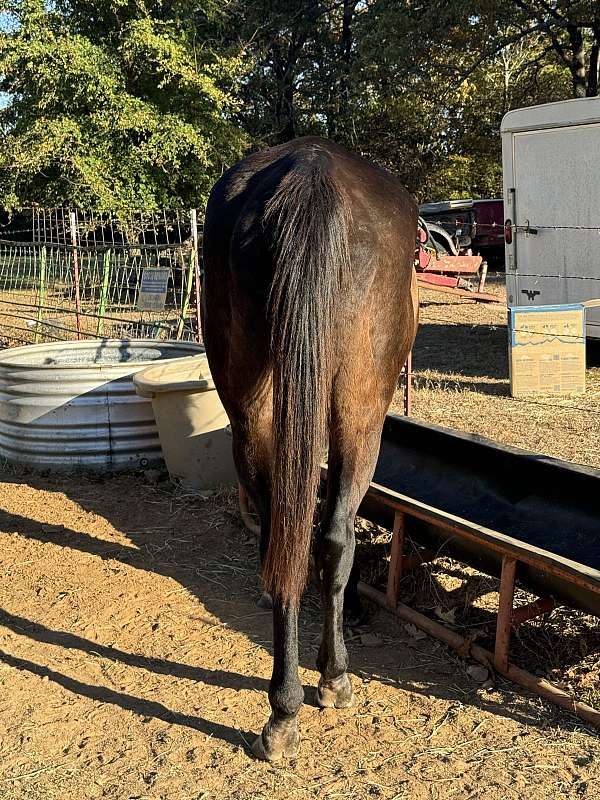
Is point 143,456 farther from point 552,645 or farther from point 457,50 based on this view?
point 457,50

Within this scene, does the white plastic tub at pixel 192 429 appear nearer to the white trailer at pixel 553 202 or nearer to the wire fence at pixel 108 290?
the wire fence at pixel 108 290

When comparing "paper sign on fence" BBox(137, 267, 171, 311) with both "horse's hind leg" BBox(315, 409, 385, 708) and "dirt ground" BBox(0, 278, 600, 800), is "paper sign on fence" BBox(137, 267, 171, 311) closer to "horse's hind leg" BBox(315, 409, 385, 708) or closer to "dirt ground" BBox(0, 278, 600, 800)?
"dirt ground" BBox(0, 278, 600, 800)

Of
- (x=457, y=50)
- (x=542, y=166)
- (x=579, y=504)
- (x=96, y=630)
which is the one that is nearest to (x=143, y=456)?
(x=96, y=630)

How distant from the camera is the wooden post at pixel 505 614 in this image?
3.01 metres

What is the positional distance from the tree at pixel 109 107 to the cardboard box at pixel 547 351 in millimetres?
12548

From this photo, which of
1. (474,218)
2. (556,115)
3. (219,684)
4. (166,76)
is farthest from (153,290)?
(474,218)

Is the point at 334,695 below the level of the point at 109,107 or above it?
below

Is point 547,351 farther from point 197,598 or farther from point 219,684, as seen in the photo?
point 219,684

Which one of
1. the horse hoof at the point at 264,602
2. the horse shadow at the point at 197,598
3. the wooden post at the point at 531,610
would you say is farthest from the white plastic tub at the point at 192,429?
the wooden post at the point at 531,610

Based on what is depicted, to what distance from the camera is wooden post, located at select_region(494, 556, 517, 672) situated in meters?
3.01

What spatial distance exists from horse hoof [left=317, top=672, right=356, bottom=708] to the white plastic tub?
2603 millimetres

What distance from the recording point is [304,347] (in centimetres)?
246

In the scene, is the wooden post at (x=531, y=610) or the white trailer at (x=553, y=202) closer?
the wooden post at (x=531, y=610)

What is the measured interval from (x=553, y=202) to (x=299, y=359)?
7.27 m
